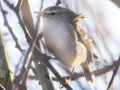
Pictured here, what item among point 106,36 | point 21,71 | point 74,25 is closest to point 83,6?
point 106,36

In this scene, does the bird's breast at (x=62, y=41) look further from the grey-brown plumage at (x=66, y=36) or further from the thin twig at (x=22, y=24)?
the thin twig at (x=22, y=24)

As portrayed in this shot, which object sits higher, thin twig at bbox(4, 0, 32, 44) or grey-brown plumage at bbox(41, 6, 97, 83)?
thin twig at bbox(4, 0, 32, 44)

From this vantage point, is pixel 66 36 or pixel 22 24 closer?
pixel 22 24

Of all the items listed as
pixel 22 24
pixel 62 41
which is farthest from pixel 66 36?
pixel 22 24

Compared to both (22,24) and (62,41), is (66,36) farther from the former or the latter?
(22,24)


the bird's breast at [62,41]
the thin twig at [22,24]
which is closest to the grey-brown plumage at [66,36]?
the bird's breast at [62,41]

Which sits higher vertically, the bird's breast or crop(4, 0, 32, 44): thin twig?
crop(4, 0, 32, 44): thin twig

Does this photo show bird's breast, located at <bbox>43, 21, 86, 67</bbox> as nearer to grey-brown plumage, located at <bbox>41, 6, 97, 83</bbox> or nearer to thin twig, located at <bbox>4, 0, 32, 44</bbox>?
grey-brown plumage, located at <bbox>41, 6, 97, 83</bbox>

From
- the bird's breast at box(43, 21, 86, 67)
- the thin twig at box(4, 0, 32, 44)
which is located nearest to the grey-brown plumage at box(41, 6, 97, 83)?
the bird's breast at box(43, 21, 86, 67)

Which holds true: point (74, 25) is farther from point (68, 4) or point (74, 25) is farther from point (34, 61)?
point (34, 61)

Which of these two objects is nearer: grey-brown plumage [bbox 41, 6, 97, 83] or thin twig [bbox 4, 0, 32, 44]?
thin twig [bbox 4, 0, 32, 44]
